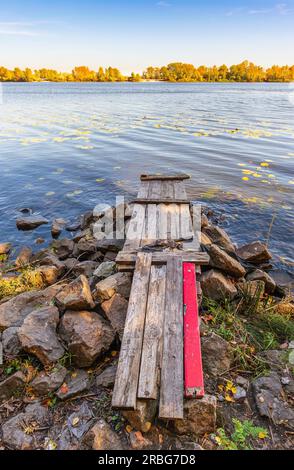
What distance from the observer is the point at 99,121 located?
25.4 metres

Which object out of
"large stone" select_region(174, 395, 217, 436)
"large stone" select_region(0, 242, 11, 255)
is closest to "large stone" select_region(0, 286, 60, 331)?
"large stone" select_region(174, 395, 217, 436)

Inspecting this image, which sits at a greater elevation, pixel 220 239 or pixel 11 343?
pixel 220 239

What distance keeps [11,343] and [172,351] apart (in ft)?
6.99

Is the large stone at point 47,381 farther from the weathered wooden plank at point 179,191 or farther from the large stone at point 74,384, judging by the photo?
the weathered wooden plank at point 179,191

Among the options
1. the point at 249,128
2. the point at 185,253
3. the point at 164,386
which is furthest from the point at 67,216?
the point at 249,128

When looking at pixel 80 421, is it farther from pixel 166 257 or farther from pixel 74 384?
pixel 166 257

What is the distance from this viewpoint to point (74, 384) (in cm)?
344

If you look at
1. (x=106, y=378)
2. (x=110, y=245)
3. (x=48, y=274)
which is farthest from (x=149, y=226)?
(x=106, y=378)

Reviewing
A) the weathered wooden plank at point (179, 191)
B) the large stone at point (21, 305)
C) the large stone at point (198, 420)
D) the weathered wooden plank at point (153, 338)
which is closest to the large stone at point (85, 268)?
the large stone at point (21, 305)

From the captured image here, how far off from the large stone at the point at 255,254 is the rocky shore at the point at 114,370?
3.42ft

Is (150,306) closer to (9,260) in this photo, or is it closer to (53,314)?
(53,314)

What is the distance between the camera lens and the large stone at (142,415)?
290cm
